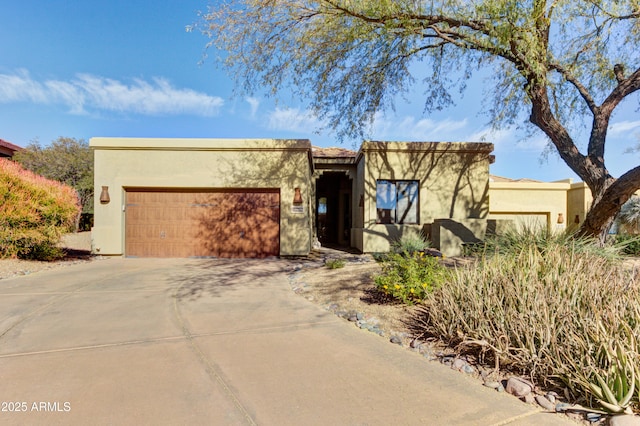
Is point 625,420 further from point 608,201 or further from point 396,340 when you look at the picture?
point 608,201

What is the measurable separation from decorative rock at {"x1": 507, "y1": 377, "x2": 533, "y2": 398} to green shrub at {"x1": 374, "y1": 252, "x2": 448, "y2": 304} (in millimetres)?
1714

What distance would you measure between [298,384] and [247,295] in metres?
3.30

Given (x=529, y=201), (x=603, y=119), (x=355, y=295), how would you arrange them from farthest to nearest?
(x=529, y=201) < (x=603, y=119) < (x=355, y=295)

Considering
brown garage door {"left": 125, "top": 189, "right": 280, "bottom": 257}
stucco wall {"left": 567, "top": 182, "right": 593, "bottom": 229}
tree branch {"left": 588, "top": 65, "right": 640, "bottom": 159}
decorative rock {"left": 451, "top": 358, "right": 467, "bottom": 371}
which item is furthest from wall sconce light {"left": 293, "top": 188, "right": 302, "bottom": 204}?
stucco wall {"left": 567, "top": 182, "right": 593, "bottom": 229}

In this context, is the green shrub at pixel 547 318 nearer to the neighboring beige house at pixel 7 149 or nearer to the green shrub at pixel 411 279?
the green shrub at pixel 411 279

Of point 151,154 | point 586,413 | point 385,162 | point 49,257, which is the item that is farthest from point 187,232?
point 586,413

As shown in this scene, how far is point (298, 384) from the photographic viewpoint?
288cm

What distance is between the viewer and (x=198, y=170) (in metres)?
11.0

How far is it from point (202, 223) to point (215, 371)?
858 centimetres

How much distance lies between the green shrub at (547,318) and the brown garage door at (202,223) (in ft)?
24.3

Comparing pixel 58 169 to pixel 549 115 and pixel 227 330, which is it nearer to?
pixel 227 330

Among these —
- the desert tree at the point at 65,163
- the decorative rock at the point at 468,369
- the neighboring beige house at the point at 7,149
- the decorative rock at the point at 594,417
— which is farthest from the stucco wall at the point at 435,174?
the neighboring beige house at the point at 7,149

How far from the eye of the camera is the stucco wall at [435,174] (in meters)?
12.2

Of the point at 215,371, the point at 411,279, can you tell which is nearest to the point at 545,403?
the point at 411,279
